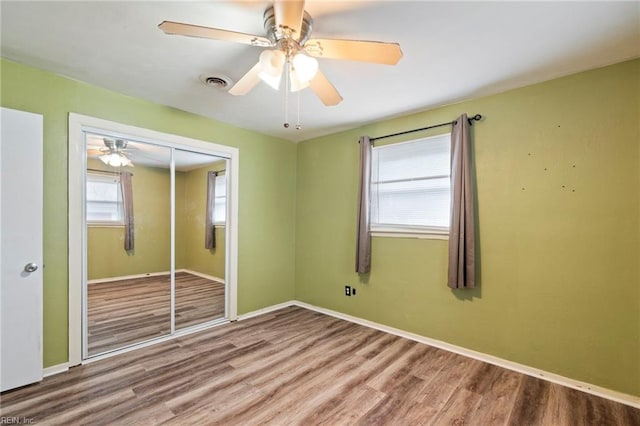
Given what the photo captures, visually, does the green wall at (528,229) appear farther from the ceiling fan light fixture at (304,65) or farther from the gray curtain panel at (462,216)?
the ceiling fan light fixture at (304,65)

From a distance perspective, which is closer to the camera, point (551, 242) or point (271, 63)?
point (271, 63)

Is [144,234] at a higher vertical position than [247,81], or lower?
lower

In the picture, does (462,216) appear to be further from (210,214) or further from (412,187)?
(210,214)

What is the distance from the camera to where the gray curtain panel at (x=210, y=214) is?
3623 millimetres

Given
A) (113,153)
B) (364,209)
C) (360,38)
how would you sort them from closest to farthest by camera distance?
(360,38), (113,153), (364,209)

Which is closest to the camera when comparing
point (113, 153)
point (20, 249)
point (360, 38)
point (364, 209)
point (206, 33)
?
point (206, 33)

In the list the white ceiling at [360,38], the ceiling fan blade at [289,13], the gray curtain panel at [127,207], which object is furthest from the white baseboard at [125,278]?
the ceiling fan blade at [289,13]

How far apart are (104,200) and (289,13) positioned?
2572mm

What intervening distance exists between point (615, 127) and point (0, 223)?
4651mm

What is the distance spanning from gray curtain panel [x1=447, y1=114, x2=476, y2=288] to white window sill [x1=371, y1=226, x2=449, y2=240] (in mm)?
189

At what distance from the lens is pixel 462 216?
2.68m

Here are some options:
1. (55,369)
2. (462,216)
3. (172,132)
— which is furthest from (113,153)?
(462,216)

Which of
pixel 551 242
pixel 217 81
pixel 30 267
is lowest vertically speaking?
pixel 30 267

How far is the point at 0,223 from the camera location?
2.06 m
